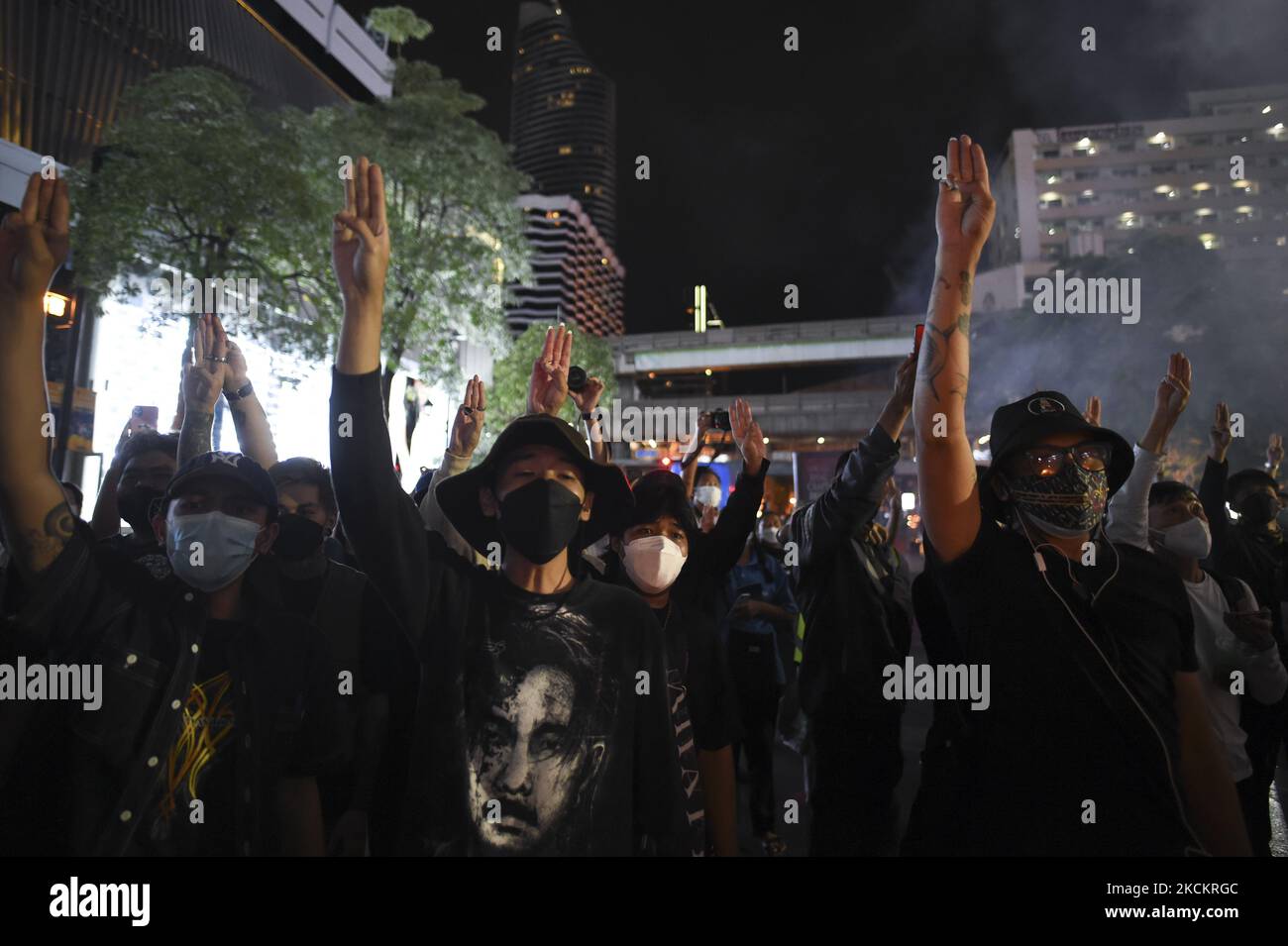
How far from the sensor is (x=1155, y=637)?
207cm

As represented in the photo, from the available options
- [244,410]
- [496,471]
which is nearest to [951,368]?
[496,471]

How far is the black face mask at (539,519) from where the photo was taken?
2.04 meters

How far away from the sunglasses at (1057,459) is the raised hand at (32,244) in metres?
2.92

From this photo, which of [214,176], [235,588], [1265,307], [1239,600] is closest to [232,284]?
[214,176]

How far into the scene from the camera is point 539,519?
2.05 meters

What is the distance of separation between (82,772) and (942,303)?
287 centimetres

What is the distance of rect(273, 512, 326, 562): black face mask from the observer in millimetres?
2926

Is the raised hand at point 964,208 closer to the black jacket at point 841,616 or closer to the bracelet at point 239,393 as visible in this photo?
the black jacket at point 841,616

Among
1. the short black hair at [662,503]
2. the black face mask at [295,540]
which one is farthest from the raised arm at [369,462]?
the short black hair at [662,503]

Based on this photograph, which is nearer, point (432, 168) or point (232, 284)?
point (232, 284)

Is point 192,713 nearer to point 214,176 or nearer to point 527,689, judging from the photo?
point 527,689

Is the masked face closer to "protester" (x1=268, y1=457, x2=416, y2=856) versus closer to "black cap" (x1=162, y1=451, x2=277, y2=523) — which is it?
"black cap" (x1=162, y1=451, x2=277, y2=523)

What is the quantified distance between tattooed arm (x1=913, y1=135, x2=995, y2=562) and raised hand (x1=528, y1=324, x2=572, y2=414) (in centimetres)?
144
